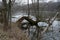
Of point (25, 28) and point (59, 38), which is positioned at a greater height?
point (25, 28)

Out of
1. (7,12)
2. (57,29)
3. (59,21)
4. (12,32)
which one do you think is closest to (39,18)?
(12,32)

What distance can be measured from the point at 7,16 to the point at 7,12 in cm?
24

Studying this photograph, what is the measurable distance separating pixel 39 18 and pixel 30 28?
1183mm

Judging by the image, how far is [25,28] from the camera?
29.0 feet

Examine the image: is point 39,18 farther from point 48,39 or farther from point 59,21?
point 59,21

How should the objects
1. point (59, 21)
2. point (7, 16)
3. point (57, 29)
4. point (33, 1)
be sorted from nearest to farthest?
point (33, 1)
point (7, 16)
point (57, 29)
point (59, 21)

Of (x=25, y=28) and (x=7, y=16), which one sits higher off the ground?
(x=7, y=16)

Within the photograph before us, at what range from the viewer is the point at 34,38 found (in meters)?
7.16

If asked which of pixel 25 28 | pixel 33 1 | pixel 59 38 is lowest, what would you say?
pixel 59 38

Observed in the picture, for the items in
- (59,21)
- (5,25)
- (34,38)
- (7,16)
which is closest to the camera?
(34,38)

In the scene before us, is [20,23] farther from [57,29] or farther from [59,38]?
[57,29]

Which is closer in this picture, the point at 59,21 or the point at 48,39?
the point at 48,39

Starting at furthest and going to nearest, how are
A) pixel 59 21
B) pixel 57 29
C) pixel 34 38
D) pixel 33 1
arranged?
pixel 59 21 < pixel 57 29 < pixel 33 1 < pixel 34 38

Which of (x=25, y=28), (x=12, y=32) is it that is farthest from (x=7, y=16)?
(x=12, y=32)
